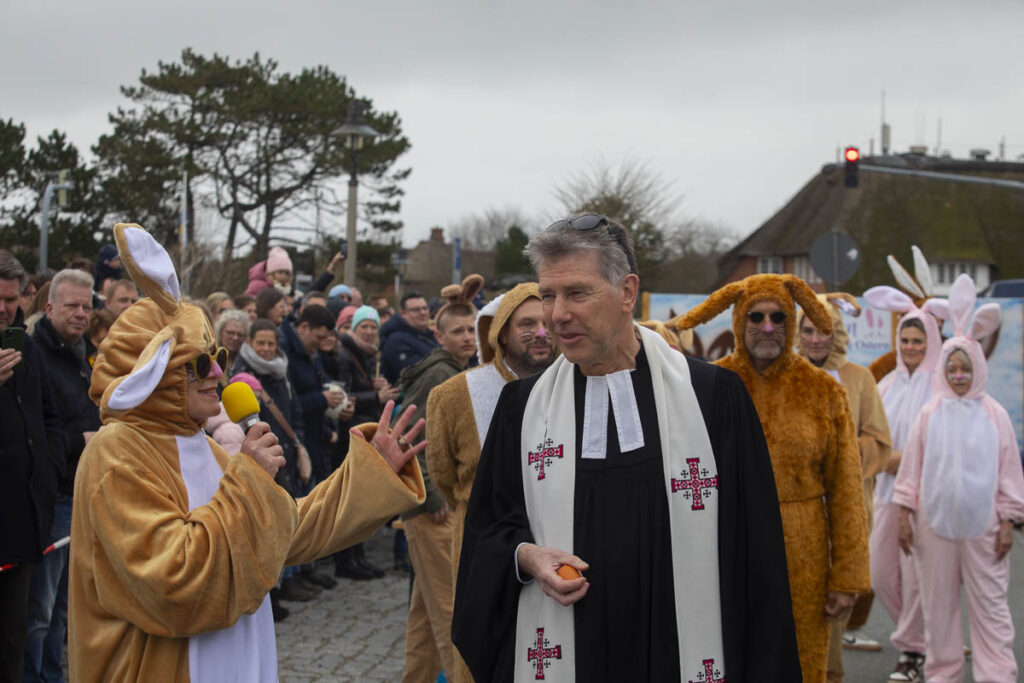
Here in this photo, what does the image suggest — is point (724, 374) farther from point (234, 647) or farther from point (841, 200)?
point (841, 200)

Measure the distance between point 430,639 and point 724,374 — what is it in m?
3.05

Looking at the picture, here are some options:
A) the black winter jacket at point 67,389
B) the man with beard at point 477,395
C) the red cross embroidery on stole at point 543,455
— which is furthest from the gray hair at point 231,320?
the red cross embroidery on stole at point 543,455

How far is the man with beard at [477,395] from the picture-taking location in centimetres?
492

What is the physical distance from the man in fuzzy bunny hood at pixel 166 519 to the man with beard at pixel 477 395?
1.76 meters

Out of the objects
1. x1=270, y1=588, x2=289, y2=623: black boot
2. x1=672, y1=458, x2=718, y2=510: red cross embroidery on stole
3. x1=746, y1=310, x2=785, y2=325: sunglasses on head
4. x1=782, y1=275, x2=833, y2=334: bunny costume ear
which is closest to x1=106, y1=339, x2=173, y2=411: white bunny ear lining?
x1=672, y1=458, x2=718, y2=510: red cross embroidery on stole

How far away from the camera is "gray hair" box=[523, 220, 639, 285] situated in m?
3.11

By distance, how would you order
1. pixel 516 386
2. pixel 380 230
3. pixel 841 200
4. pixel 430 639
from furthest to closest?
pixel 841 200 < pixel 380 230 < pixel 430 639 < pixel 516 386

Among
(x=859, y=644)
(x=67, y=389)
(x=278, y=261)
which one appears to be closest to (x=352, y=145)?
(x=278, y=261)

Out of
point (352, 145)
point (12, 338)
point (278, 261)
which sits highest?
point (352, 145)

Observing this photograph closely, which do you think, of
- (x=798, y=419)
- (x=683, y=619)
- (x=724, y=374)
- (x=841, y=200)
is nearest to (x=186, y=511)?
(x=683, y=619)

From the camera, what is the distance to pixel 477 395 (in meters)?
4.97

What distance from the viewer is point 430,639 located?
5.59 metres

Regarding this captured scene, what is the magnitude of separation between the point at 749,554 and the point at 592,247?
39.4 inches

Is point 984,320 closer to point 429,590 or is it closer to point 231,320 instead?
point 429,590
